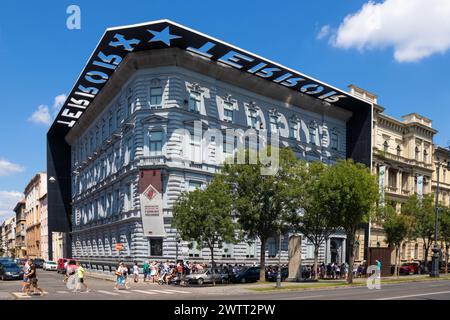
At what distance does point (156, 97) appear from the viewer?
144ft

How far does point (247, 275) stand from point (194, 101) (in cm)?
1726

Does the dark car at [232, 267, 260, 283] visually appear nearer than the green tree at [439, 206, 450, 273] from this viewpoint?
Yes

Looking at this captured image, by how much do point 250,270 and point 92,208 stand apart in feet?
100

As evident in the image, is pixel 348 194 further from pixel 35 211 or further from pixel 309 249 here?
pixel 35 211

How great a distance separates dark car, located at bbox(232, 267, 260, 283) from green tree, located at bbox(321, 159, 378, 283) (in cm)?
779

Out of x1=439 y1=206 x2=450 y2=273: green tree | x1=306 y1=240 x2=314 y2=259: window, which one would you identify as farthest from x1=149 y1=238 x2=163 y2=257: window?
x1=439 y1=206 x2=450 y2=273: green tree

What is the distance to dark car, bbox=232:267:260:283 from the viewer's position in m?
37.9

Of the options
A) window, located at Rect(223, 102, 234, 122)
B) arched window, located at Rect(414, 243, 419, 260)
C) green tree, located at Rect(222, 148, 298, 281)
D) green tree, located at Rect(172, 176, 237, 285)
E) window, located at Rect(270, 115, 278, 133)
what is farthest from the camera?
arched window, located at Rect(414, 243, 419, 260)

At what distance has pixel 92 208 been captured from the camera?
203 feet

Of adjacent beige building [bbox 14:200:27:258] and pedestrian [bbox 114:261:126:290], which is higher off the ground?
pedestrian [bbox 114:261:126:290]

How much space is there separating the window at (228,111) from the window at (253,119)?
2523 millimetres

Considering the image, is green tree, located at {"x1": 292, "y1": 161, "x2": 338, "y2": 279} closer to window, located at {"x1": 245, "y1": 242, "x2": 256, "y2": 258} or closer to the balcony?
window, located at {"x1": 245, "y1": 242, "x2": 256, "y2": 258}

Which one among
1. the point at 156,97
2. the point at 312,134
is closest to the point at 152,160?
the point at 156,97
